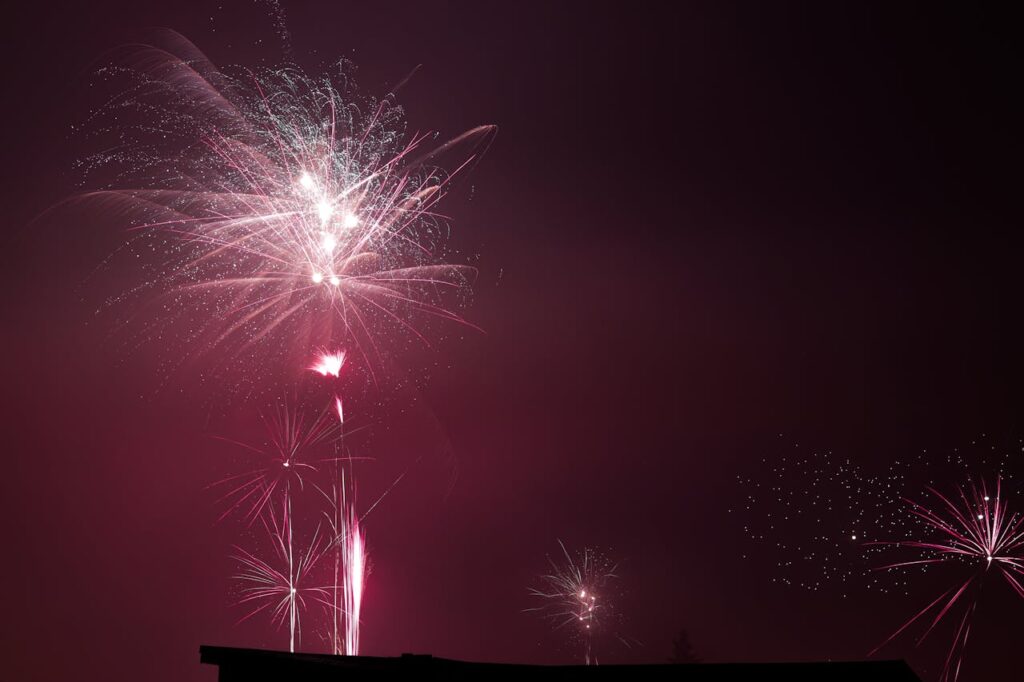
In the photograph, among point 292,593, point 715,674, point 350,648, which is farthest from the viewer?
point 292,593

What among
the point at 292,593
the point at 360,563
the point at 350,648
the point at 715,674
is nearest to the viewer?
the point at 715,674

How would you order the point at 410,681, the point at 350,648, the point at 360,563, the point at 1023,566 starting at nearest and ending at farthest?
1. the point at 410,681
2. the point at 1023,566
3. the point at 350,648
4. the point at 360,563

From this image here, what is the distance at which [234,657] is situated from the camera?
1061 cm

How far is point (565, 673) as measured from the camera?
10859mm

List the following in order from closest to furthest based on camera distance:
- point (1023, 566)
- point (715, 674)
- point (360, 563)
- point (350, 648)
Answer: point (715, 674) < point (1023, 566) < point (350, 648) < point (360, 563)

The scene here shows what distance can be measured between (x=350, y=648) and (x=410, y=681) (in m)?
12.6

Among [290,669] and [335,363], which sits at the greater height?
[335,363]

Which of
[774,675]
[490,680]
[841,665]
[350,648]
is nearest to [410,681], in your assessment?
[490,680]

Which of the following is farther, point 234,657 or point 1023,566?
point 1023,566

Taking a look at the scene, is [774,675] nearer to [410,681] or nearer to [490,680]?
[490,680]

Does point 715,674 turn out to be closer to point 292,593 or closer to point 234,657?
point 234,657

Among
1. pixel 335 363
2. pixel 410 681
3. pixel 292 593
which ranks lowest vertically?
pixel 410 681

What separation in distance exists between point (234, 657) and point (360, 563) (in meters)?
14.8

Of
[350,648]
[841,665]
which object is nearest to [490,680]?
[841,665]
